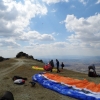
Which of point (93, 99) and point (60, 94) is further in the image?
A: point (60, 94)

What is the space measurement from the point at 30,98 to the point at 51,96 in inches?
77.6

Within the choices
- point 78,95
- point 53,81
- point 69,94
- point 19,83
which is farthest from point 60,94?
point 19,83

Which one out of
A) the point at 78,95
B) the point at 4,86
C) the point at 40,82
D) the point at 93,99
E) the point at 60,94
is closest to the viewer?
the point at 93,99

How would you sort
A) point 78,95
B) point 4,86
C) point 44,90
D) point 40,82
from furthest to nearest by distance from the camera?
point 40,82, point 4,86, point 44,90, point 78,95

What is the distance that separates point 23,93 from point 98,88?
7445 millimetres

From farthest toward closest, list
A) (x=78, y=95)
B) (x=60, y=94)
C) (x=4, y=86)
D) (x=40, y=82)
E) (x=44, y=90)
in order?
(x=40, y=82), (x=4, y=86), (x=44, y=90), (x=60, y=94), (x=78, y=95)

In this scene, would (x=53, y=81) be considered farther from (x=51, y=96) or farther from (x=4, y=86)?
(x=4, y=86)

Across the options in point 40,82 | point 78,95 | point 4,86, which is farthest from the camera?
point 40,82

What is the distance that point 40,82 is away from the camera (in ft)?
71.9

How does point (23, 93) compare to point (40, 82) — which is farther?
point (40, 82)

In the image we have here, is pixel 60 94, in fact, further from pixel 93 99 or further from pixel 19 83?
pixel 19 83

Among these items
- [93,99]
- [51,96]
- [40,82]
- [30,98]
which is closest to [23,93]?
[30,98]

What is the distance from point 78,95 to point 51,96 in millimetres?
2501

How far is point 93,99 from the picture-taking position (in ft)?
49.4
